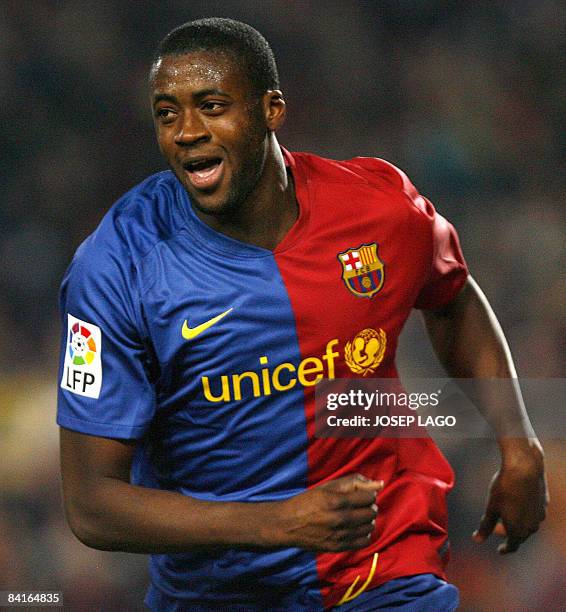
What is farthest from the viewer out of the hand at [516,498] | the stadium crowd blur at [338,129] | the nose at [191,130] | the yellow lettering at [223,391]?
the stadium crowd blur at [338,129]

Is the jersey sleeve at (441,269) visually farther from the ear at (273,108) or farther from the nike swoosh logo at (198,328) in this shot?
the nike swoosh logo at (198,328)

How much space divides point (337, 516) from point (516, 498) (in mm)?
601

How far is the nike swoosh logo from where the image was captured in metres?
2.21

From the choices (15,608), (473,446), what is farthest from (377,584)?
(473,446)

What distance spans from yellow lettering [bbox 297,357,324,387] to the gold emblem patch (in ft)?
0.22

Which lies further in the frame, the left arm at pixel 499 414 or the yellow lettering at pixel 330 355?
the left arm at pixel 499 414

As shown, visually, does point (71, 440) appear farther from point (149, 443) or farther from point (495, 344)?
point (495, 344)

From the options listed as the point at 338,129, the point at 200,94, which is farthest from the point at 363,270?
the point at 338,129

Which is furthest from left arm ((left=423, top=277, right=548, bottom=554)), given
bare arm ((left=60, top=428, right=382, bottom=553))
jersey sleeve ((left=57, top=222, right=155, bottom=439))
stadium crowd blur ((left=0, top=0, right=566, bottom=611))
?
stadium crowd blur ((left=0, top=0, right=566, bottom=611))

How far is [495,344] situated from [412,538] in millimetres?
513

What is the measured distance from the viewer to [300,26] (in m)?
5.29

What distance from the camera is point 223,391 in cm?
228

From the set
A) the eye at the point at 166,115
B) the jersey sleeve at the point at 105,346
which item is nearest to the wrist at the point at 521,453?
the jersey sleeve at the point at 105,346

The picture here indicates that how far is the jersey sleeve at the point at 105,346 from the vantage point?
216 cm
